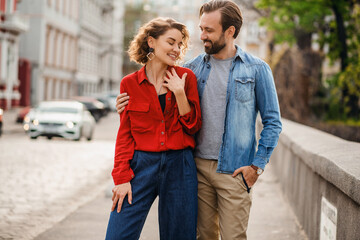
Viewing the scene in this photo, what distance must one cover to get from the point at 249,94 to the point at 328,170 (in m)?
1.17

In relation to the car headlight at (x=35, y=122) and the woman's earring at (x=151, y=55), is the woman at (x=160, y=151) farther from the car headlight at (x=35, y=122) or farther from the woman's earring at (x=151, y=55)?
the car headlight at (x=35, y=122)

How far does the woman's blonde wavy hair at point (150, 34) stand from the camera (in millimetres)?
3461

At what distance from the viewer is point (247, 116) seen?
357cm

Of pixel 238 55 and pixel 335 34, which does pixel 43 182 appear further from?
pixel 335 34

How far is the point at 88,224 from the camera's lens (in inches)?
247

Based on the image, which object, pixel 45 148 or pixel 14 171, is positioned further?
pixel 45 148

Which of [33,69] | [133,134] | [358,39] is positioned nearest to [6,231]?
[133,134]

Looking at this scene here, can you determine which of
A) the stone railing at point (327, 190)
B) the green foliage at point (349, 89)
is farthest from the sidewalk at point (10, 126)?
the stone railing at point (327, 190)

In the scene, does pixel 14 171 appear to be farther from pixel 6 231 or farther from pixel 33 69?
pixel 33 69

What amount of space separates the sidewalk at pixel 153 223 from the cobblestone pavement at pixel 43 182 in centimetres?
26

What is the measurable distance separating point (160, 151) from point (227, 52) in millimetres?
819

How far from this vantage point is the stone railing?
3.60 m

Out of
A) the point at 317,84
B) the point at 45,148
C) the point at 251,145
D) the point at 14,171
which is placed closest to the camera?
the point at 251,145

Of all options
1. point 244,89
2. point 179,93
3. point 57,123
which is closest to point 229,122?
point 244,89
